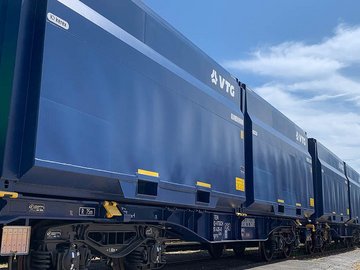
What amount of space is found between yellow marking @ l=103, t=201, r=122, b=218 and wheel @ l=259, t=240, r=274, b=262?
773 centimetres

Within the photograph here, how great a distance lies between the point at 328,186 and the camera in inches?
707

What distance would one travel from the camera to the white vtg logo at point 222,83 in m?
8.97

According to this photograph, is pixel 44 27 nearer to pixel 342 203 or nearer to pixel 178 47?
pixel 178 47

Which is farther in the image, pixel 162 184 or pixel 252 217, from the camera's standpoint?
pixel 252 217

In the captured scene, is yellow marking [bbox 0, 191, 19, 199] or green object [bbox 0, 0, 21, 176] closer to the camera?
yellow marking [bbox 0, 191, 19, 199]

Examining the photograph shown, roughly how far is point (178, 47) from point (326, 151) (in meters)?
13.6

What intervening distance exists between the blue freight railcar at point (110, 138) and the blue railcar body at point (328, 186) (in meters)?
7.90

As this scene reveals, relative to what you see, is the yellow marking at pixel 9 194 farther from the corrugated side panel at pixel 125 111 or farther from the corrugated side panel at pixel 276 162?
the corrugated side panel at pixel 276 162

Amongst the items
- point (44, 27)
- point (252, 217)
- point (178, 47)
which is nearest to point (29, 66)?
point (44, 27)

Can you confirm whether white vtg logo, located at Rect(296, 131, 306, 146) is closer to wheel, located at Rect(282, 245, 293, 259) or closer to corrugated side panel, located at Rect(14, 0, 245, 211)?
wheel, located at Rect(282, 245, 293, 259)

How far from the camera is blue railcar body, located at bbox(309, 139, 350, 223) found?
16.7 metres

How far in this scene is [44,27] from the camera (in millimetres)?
4473

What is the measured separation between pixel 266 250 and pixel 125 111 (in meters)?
8.66

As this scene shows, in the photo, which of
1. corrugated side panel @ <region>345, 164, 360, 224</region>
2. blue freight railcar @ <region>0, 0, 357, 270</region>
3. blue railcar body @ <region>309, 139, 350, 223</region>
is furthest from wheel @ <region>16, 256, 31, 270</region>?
corrugated side panel @ <region>345, 164, 360, 224</region>
